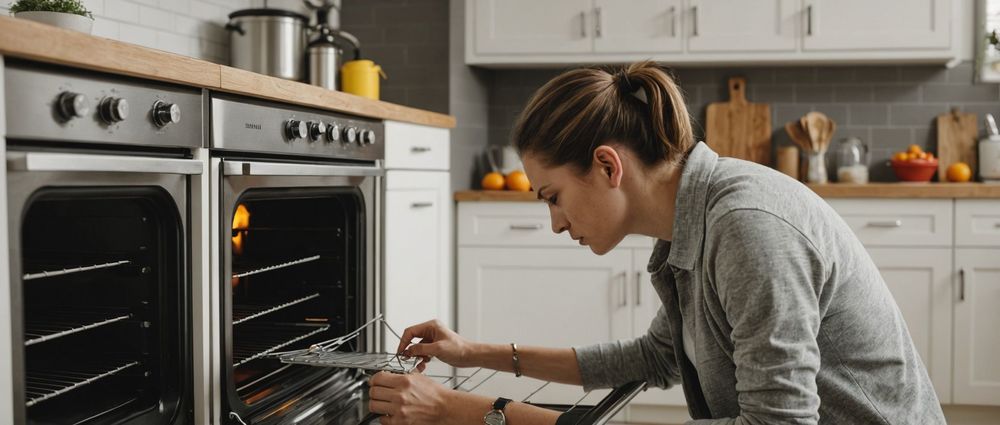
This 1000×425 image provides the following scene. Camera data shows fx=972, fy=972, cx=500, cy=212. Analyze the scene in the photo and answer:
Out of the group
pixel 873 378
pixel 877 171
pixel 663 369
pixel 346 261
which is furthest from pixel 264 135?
pixel 877 171

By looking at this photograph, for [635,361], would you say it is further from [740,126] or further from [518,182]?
[740,126]

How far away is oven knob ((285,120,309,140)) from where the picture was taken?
2010mm

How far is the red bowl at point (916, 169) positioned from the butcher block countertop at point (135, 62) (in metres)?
2.50

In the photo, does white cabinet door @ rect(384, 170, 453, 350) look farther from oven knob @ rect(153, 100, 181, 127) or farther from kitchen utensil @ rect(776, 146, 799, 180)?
kitchen utensil @ rect(776, 146, 799, 180)

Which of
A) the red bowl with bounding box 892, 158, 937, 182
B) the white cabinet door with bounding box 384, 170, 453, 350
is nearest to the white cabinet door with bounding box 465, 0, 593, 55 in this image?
the white cabinet door with bounding box 384, 170, 453, 350

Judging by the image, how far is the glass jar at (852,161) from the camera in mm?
3848

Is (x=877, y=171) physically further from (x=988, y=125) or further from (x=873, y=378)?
(x=873, y=378)

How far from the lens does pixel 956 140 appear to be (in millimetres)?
3951

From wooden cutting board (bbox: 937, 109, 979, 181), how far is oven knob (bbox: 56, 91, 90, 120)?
3490 mm

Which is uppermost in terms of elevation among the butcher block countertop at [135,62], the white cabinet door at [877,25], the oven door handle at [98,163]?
the white cabinet door at [877,25]

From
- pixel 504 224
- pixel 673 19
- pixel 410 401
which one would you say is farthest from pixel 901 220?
pixel 410 401

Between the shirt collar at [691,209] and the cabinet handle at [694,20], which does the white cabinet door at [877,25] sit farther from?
the shirt collar at [691,209]

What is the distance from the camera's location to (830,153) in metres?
4.06

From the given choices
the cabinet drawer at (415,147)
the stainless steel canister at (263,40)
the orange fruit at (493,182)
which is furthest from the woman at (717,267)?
the orange fruit at (493,182)
